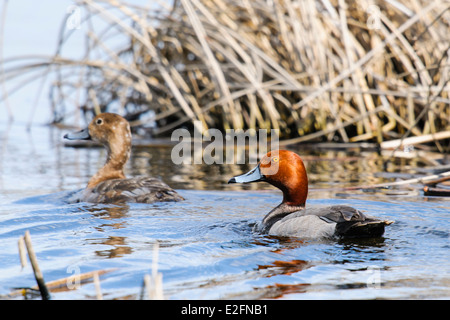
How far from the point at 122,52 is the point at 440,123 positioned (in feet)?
17.1

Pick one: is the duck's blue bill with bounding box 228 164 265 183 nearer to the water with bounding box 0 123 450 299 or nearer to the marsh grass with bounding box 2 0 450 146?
the water with bounding box 0 123 450 299

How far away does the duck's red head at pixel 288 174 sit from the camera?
504 centimetres

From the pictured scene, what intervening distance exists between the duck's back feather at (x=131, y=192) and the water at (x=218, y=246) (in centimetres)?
12

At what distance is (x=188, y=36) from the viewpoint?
988 centimetres

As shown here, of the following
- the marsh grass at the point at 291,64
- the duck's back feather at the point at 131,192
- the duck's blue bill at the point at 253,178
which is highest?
the marsh grass at the point at 291,64

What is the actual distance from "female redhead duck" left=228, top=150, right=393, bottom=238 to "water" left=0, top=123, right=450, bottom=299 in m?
0.11

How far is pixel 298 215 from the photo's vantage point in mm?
4672

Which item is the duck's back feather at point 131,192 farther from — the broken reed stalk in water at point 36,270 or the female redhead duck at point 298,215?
the broken reed stalk in water at point 36,270

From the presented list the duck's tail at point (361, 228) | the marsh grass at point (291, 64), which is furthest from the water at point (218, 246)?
the marsh grass at point (291, 64)

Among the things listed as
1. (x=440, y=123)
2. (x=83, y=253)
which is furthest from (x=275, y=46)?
(x=83, y=253)

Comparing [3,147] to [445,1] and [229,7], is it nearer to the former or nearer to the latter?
[229,7]

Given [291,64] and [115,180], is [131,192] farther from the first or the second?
[291,64]

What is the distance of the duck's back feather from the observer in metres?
5.80
